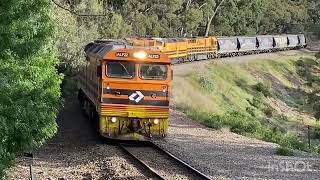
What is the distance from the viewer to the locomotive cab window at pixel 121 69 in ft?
58.2

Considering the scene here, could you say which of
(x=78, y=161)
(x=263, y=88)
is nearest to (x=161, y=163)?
(x=78, y=161)

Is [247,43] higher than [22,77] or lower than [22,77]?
lower

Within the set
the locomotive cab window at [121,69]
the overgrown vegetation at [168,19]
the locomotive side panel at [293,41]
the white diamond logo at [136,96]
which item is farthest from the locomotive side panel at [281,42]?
the white diamond logo at [136,96]

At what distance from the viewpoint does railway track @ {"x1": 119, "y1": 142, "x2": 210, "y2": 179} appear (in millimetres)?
13562

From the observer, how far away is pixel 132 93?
1770 cm

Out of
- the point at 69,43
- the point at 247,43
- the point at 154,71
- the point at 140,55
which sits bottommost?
the point at 247,43

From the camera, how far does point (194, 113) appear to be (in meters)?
28.3

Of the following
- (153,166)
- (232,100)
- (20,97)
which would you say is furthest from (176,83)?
(20,97)

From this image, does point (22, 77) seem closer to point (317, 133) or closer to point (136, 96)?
point (136, 96)

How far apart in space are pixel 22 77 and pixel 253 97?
35.6 m

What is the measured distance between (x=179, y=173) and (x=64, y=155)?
15.6 feet

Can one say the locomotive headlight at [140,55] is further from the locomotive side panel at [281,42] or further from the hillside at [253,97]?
the locomotive side panel at [281,42]

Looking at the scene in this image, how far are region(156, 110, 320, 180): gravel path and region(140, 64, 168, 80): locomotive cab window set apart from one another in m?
2.25

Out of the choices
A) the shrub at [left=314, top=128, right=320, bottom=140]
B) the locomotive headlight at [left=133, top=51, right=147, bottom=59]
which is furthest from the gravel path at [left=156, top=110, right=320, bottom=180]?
the shrub at [left=314, top=128, right=320, bottom=140]
